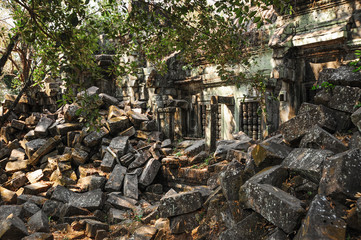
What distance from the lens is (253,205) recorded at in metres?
3.10

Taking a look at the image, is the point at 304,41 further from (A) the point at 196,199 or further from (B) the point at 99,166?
(B) the point at 99,166

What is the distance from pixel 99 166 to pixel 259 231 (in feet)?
23.3

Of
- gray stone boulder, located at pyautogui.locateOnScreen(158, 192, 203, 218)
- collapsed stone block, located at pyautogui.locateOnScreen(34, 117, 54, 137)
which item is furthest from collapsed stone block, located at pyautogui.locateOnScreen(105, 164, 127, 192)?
collapsed stone block, located at pyautogui.locateOnScreen(34, 117, 54, 137)

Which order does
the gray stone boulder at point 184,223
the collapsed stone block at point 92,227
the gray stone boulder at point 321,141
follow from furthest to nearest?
1. the collapsed stone block at point 92,227
2. the gray stone boulder at point 184,223
3. the gray stone boulder at point 321,141

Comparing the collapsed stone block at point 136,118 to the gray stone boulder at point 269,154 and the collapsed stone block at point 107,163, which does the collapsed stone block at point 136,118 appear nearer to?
the collapsed stone block at point 107,163

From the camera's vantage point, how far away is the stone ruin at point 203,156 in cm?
299

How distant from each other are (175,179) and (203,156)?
3.42 feet

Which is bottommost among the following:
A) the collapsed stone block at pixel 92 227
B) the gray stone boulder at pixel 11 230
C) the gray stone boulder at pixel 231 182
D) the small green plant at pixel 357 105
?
the collapsed stone block at pixel 92 227

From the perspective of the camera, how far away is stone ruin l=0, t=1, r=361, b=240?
2.99 m

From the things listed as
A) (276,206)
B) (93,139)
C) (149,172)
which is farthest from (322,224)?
(93,139)

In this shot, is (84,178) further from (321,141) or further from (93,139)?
(321,141)

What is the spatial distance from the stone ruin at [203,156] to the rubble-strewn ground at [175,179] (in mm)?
17

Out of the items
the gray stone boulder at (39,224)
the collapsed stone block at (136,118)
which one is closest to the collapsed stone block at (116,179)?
the gray stone boulder at (39,224)

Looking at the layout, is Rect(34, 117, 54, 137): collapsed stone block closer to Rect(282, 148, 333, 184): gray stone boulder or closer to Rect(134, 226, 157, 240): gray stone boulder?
Rect(134, 226, 157, 240): gray stone boulder
